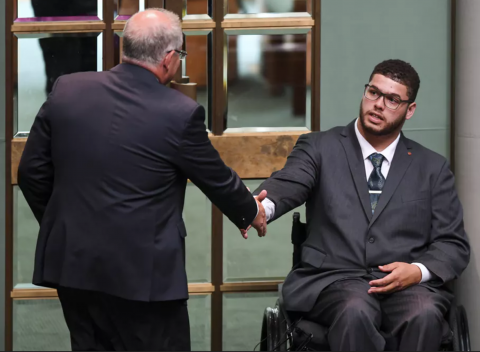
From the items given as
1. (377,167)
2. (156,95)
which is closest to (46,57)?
(156,95)

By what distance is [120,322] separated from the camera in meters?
2.81

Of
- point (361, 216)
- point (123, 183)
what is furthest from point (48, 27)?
point (361, 216)

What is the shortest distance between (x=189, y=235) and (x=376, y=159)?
123cm

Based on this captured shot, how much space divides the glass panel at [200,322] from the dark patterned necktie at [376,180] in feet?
4.18

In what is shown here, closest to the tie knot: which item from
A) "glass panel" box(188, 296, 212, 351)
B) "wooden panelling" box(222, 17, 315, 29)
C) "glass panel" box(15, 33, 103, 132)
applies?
"wooden panelling" box(222, 17, 315, 29)

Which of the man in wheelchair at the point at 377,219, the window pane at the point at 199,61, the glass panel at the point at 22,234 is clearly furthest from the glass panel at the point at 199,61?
the glass panel at the point at 22,234

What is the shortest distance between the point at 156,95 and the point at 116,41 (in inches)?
60.0

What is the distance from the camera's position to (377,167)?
354 centimetres

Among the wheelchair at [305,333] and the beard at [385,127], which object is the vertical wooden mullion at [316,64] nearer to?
the beard at [385,127]

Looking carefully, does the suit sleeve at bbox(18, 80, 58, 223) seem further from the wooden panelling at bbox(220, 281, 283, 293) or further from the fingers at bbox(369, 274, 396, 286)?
the wooden panelling at bbox(220, 281, 283, 293)

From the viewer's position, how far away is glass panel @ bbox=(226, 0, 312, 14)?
416 cm

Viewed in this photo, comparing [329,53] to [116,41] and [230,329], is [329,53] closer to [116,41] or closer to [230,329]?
[116,41]

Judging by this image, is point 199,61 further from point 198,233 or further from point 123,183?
point 123,183

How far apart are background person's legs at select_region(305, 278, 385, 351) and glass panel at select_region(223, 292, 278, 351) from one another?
1031mm
